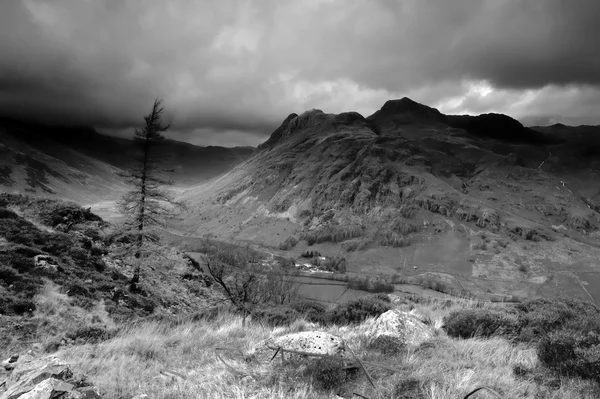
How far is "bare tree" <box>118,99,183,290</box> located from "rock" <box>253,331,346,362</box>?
24661mm

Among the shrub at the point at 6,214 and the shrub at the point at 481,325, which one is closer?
the shrub at the point at 481,325

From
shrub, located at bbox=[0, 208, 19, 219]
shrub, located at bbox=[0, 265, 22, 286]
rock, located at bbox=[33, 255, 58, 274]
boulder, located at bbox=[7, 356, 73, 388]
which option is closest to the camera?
boulder, located at bbox=[7, 356, 73, 388]

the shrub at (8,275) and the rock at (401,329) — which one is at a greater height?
the rock at (401,329)

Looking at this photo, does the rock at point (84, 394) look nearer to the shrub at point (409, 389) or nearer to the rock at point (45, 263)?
the shrub at point (409, 389)

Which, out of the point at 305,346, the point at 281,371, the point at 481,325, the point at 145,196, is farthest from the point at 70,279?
the point at 481,325

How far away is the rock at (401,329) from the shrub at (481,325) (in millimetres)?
1430

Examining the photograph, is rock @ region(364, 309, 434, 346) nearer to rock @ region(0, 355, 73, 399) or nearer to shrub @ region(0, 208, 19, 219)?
rock @ region(0, 355, 73, 399)

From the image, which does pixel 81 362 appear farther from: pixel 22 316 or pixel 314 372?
pixel 22 316

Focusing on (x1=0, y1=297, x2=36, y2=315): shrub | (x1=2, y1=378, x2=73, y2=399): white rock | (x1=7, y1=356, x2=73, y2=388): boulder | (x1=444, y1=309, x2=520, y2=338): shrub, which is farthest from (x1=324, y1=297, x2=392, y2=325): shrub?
(x1=0, y1=297, x2=36, y2=315): shrub

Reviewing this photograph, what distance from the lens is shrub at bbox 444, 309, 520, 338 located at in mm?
9361

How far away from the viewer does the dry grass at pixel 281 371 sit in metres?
4.92

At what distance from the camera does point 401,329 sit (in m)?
7.78

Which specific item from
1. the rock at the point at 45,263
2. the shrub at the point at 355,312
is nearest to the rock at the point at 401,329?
the shrub at the point at 355,312

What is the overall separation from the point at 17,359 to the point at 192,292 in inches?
1133
